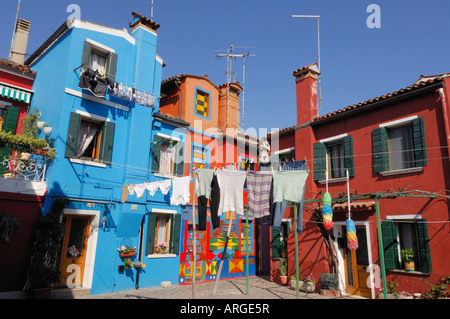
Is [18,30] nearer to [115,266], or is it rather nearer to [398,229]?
[115,266]

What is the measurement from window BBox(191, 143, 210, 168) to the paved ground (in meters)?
5.56

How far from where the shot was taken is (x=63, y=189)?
440 inches

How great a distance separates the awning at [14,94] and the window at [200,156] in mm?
7177

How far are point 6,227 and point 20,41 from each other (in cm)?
902

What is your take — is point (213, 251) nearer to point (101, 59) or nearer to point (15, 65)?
point (101, 59)

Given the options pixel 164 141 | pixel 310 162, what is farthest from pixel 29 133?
pixel 310 162

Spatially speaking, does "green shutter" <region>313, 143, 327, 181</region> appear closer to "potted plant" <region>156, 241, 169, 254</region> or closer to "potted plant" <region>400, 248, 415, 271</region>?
"potted plant" <region>400, 248, 415, 271</region>

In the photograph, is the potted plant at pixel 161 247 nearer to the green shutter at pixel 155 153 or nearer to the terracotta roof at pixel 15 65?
the green shutter at pixel 155 153

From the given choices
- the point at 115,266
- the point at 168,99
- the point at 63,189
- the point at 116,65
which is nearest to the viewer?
the point at 63,189

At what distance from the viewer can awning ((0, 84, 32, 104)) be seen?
11688 millimetres

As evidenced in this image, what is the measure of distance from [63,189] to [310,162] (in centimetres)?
989

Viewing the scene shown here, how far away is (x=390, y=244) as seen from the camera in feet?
36.2

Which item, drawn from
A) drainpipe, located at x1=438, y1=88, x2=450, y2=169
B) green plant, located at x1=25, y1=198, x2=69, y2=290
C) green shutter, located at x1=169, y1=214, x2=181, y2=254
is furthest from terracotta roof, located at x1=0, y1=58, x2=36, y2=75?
drainpipe, located at x1=438, y1=88, x2=450, y2=169

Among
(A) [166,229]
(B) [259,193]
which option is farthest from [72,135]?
(B) [259,193]
